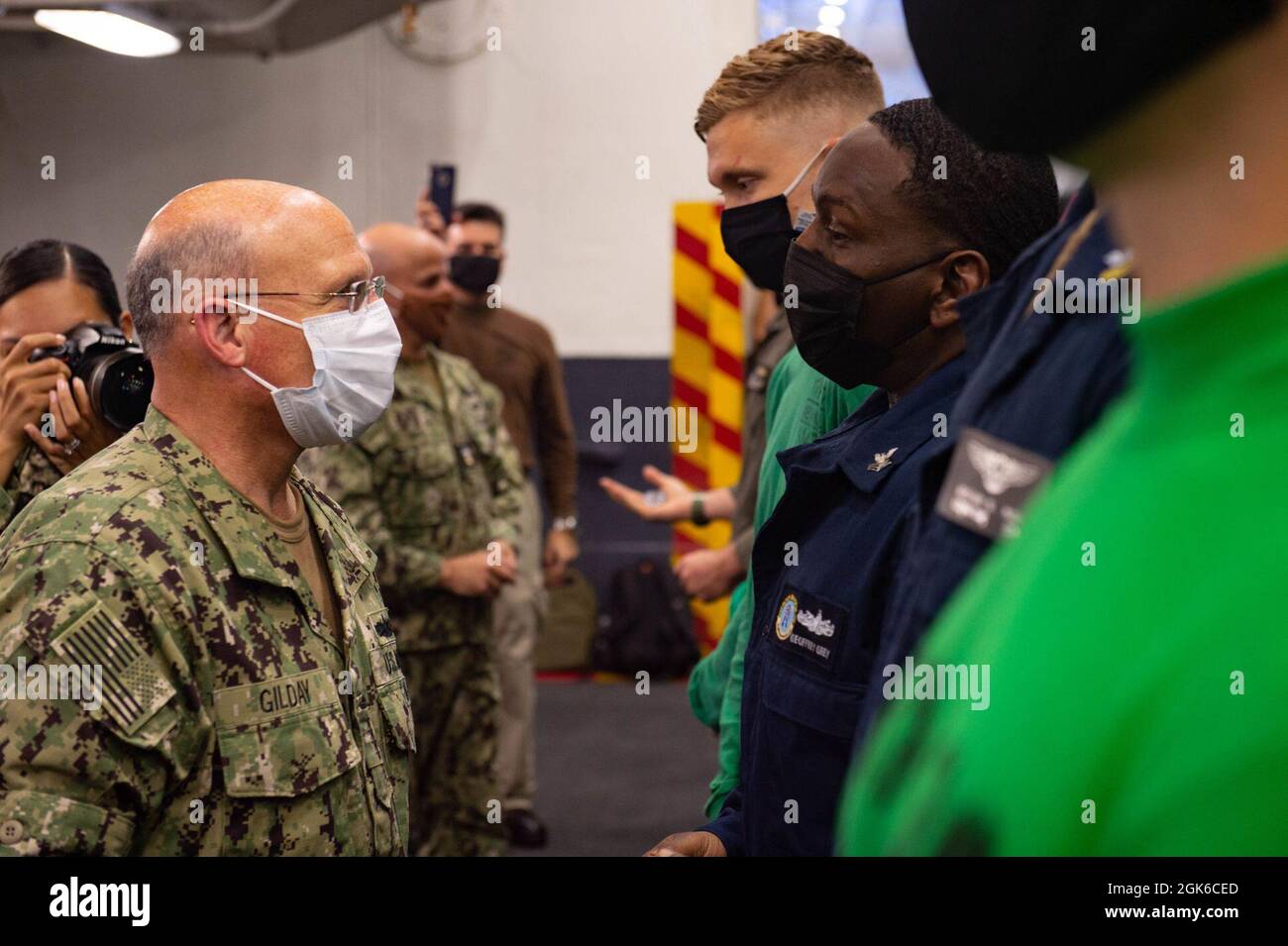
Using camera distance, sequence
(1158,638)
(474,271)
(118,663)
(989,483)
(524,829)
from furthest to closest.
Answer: (474,271) → (524,829) → (118,663) → (989,483) → (1158,638)

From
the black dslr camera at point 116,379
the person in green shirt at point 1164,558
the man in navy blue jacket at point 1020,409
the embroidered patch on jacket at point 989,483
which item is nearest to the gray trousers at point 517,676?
the black dslr camera at point 116,379

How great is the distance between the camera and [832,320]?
4.51ft

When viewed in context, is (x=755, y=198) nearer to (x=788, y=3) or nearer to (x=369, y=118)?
(x=788, y=3)

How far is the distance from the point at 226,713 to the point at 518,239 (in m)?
4.88

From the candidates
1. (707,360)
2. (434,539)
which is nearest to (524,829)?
(434,539)

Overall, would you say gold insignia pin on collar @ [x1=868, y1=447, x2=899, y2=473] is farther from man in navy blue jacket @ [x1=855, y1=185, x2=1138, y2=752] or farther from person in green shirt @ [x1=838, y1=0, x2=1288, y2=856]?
person in green shirt @ [x1=838, y1=0, x2=1288, y2=856]

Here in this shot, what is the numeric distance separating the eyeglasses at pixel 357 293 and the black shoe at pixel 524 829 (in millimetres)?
2494

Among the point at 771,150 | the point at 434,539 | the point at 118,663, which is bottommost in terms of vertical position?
the point at 434,539

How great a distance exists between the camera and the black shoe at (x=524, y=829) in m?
3.70

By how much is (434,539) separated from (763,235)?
1.54 meters

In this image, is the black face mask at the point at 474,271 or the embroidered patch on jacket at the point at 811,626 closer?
the embroidered patch on jacket at the point at 811,626

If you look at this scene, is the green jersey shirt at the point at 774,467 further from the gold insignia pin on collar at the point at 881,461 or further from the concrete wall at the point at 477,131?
the concrete wall at the point at 477,131

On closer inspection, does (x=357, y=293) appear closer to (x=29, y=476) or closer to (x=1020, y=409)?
(x=29, y=476)

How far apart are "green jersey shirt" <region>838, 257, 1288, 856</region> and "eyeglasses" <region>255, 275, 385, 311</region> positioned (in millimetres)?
1173
